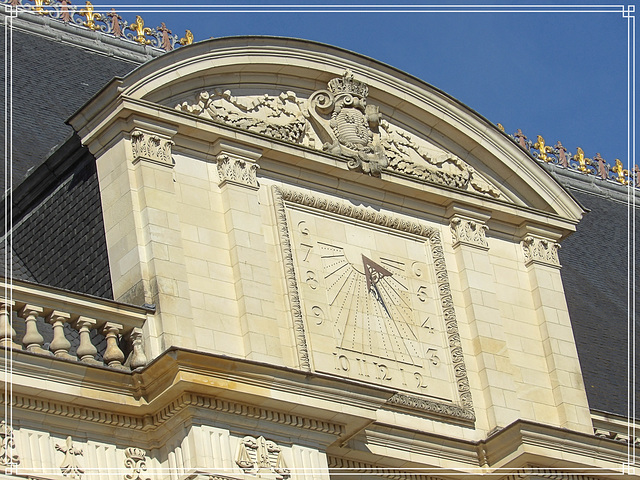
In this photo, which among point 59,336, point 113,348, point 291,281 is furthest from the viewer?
point 291,281

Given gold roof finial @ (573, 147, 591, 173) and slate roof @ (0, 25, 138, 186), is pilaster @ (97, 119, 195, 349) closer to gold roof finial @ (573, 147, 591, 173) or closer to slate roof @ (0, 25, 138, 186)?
slate roof @ (0, 25, 138, 186)

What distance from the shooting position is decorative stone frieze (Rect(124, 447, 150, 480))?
54.0 ft

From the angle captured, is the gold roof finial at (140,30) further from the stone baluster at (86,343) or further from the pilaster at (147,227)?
the stone baluster at (86,343)

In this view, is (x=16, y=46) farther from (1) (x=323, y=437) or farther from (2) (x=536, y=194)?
(1) (x=323, y=437)

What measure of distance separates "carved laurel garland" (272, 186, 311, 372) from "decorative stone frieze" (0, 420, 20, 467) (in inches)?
128

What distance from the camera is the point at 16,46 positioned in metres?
23.8

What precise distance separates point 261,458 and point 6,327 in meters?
2.60

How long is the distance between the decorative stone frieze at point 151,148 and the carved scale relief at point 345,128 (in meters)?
0.63

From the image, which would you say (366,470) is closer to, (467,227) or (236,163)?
(236,163)

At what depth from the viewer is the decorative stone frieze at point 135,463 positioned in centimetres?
1647

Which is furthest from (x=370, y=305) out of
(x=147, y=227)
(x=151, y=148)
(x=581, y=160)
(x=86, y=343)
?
(x=581, y=160)

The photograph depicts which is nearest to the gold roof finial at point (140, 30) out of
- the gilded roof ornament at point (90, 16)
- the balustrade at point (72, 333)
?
the gilded roof ornament at point (90, 16)

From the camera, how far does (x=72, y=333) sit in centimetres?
1759

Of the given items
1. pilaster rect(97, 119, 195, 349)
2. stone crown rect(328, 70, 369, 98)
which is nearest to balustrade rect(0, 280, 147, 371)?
pilaster rect(97, 119, 195, 349)
